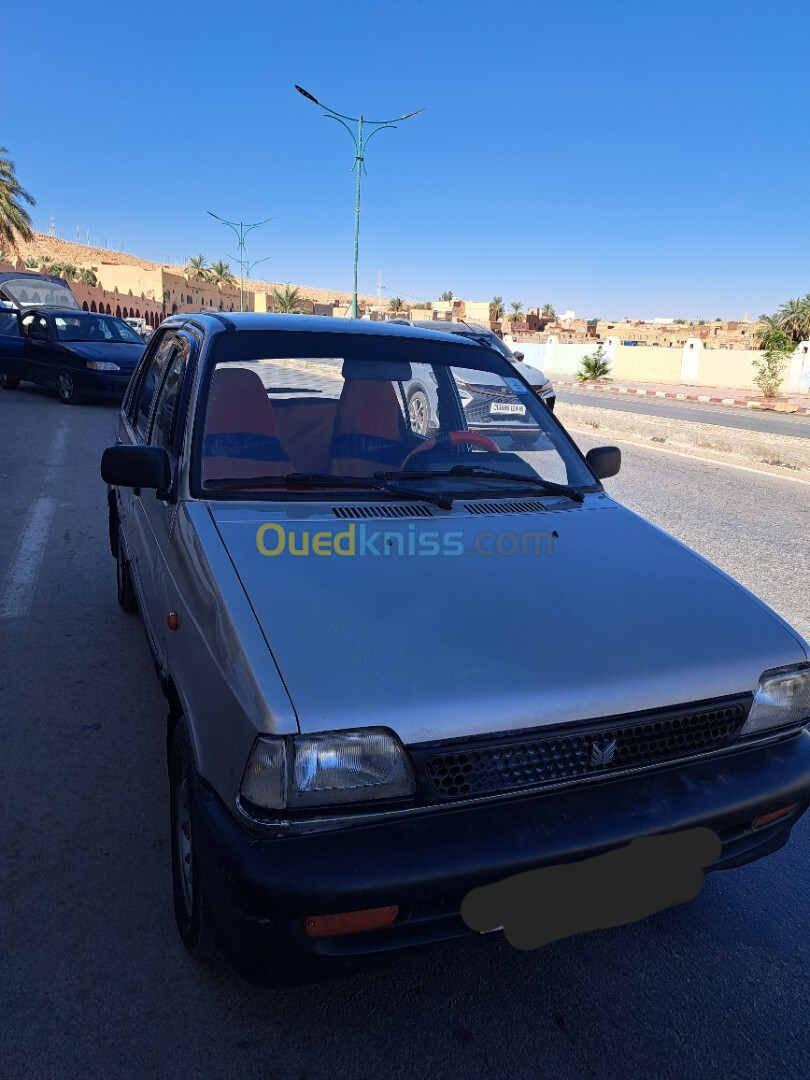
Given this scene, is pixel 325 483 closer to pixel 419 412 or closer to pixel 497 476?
pixel 497 476

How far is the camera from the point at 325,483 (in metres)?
2.70

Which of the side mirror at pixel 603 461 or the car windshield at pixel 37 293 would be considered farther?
the car windshield at pixel 37 293

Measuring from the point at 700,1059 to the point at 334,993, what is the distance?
35.2 inches

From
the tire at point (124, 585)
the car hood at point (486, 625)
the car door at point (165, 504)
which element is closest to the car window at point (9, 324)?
the tire at point (124, 585)

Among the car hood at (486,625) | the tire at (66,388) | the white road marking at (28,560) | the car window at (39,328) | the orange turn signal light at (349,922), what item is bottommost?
the white road marking at (28,560)

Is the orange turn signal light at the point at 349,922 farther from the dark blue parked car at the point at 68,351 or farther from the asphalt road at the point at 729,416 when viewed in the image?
the asphalt road at the point at 729,416

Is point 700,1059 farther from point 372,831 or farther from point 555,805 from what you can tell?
point 372,831

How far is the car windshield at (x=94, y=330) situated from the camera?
1426cm

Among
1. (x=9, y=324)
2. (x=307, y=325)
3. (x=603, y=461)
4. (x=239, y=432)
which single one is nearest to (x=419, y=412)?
(x=307, y=325)

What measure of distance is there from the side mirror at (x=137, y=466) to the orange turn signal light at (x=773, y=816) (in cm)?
200

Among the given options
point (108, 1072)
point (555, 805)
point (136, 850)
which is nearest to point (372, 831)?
point (555, 805)

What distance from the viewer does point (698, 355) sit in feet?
135

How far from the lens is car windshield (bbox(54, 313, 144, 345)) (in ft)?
46.8

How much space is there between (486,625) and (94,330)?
47.4 feet
